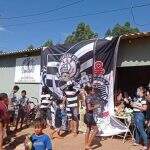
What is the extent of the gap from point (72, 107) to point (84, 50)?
1.91m

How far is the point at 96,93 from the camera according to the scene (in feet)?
44.1

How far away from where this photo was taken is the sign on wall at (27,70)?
58.4ft

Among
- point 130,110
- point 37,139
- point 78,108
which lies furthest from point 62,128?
point 37,139

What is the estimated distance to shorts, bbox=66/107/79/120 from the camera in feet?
46.6

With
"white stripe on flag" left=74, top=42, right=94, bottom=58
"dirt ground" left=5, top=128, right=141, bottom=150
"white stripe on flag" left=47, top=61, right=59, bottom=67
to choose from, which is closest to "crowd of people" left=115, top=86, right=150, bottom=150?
"dirt ground" left=5, top=128, right=141, bottom=150

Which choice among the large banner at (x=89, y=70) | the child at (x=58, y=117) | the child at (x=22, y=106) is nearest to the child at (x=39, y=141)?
the large banner at (x=89, y=70)

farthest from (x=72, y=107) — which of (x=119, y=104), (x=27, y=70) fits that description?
(x=27, y=70)

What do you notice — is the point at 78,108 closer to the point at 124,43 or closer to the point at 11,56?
the point at 124,43

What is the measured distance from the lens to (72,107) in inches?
565

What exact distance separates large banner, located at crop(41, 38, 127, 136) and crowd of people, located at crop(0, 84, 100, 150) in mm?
365

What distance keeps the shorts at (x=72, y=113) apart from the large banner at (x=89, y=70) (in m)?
0.77

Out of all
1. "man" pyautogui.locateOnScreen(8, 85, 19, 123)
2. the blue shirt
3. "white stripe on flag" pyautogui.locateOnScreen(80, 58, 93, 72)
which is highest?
"white stripe on flag" pyautogui.locateOnScreen(80, 58, 93, 72)

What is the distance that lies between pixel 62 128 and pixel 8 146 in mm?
2165

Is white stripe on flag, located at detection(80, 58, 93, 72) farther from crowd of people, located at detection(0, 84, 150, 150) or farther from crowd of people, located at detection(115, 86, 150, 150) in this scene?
crowd of people, located at detection(115, 86, 150, 150)
